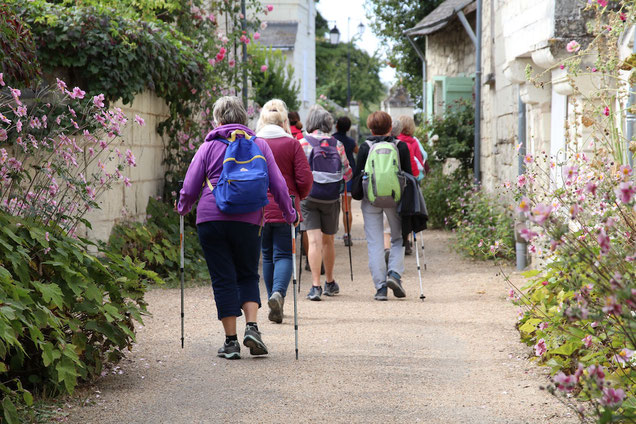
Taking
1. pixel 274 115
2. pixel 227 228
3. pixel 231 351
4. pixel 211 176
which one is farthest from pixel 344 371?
pixel 274 115

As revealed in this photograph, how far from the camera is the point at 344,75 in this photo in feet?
184

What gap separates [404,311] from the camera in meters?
7.47

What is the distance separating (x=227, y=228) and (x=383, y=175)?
2.59 m

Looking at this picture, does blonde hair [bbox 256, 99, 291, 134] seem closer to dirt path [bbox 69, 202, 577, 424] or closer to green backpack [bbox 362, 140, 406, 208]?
green backpack [bbox 362, 140, 406, 208]

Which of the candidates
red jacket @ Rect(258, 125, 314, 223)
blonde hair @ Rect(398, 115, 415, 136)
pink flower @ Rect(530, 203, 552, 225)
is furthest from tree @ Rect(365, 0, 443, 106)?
pink flower @ Rect(530, 203, 552, 225)

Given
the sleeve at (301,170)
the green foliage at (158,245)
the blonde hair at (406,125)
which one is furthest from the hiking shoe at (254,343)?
the blonde hair at (406,125)

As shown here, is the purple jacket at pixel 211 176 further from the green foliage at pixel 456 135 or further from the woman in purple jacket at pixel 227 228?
the green foliage at pixel 456 135

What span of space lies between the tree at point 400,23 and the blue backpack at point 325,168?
44.0 ft

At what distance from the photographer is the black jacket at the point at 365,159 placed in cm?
793

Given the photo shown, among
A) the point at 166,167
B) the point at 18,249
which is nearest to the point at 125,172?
the point at 166,167

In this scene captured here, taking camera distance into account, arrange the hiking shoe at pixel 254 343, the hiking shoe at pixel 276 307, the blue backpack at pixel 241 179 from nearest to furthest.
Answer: the blue backpack at pixel 241 179 → the hiking shoe at pixel 254 343 → the hiking shoe at pixel 276 307

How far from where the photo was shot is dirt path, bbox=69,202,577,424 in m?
4.36

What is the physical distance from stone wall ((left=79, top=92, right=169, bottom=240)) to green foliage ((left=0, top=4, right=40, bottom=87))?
3013mm

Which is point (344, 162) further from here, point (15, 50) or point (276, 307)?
point (15, 50)
